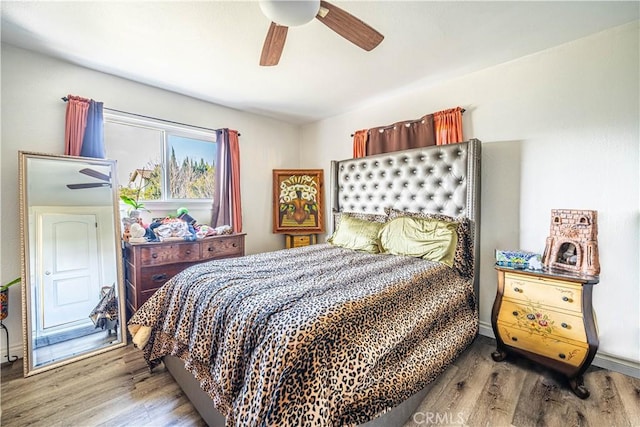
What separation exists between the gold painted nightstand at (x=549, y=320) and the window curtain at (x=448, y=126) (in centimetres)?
125

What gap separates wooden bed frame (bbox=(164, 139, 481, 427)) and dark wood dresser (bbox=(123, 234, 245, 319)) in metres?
0.76

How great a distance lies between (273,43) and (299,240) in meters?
2.46

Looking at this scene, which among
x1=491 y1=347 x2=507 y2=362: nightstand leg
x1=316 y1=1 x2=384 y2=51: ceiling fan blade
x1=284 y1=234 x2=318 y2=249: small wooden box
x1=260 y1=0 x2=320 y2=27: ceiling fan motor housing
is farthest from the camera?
x1=284 y1=234 x2=318 y2=249: small wooden box

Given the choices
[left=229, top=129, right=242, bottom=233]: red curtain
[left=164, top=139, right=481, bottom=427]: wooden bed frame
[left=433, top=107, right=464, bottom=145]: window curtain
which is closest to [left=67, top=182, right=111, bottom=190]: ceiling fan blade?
[left=229, top=129, right=242, bottom=233]: red curtain

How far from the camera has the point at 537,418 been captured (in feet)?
4.49

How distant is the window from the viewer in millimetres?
2508

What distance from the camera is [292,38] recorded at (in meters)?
1.82

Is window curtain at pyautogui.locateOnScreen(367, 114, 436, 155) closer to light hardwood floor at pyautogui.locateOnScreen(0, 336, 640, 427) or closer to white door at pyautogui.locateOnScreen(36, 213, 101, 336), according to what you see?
light hardwood floor at pyautogui.locateOnScreen(0, 336, 640, 427)

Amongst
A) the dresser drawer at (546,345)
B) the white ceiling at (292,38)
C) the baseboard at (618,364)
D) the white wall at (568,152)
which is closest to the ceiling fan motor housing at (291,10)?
the white ceiling at (292,38)

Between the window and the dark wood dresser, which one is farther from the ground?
the window

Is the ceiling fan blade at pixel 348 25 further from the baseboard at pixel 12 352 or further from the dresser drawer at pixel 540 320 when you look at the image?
the baseboard at pixel 12 352

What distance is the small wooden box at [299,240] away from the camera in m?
3.53

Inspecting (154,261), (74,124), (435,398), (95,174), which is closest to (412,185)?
(435,398)

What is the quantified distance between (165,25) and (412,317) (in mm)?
2390
